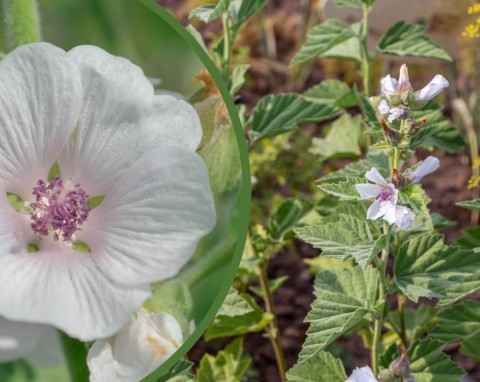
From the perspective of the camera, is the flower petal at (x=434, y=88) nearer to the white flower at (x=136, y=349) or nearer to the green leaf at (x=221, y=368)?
the white flower at (x=136, y=349)

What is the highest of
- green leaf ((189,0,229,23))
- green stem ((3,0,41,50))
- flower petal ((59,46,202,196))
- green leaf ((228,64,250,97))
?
green stem ((3,0,41,50))

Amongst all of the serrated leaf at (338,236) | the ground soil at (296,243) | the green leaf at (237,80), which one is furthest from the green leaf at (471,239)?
the ground soil at (296,243)

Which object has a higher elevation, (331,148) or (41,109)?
(41,109)

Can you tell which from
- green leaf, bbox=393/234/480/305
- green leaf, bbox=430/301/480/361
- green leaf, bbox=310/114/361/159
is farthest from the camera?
green leaf, bbox=310/114/361/159

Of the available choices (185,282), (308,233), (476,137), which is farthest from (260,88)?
(185,282)

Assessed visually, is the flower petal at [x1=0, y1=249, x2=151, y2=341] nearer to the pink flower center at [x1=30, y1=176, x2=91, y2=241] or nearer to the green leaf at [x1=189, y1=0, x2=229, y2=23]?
the pink flower center at [x1=30, y1=176, x2=91, y2=241]

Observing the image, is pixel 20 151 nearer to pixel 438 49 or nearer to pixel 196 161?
pixel 196 161

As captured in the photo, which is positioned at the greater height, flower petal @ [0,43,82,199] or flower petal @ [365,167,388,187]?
flower petal @ [0,43,82,199]

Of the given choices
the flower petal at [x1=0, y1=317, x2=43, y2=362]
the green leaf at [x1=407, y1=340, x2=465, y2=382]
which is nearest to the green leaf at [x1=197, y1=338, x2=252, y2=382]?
the green leaf at [x1=407, y1=340, x2=465, y2=382]
